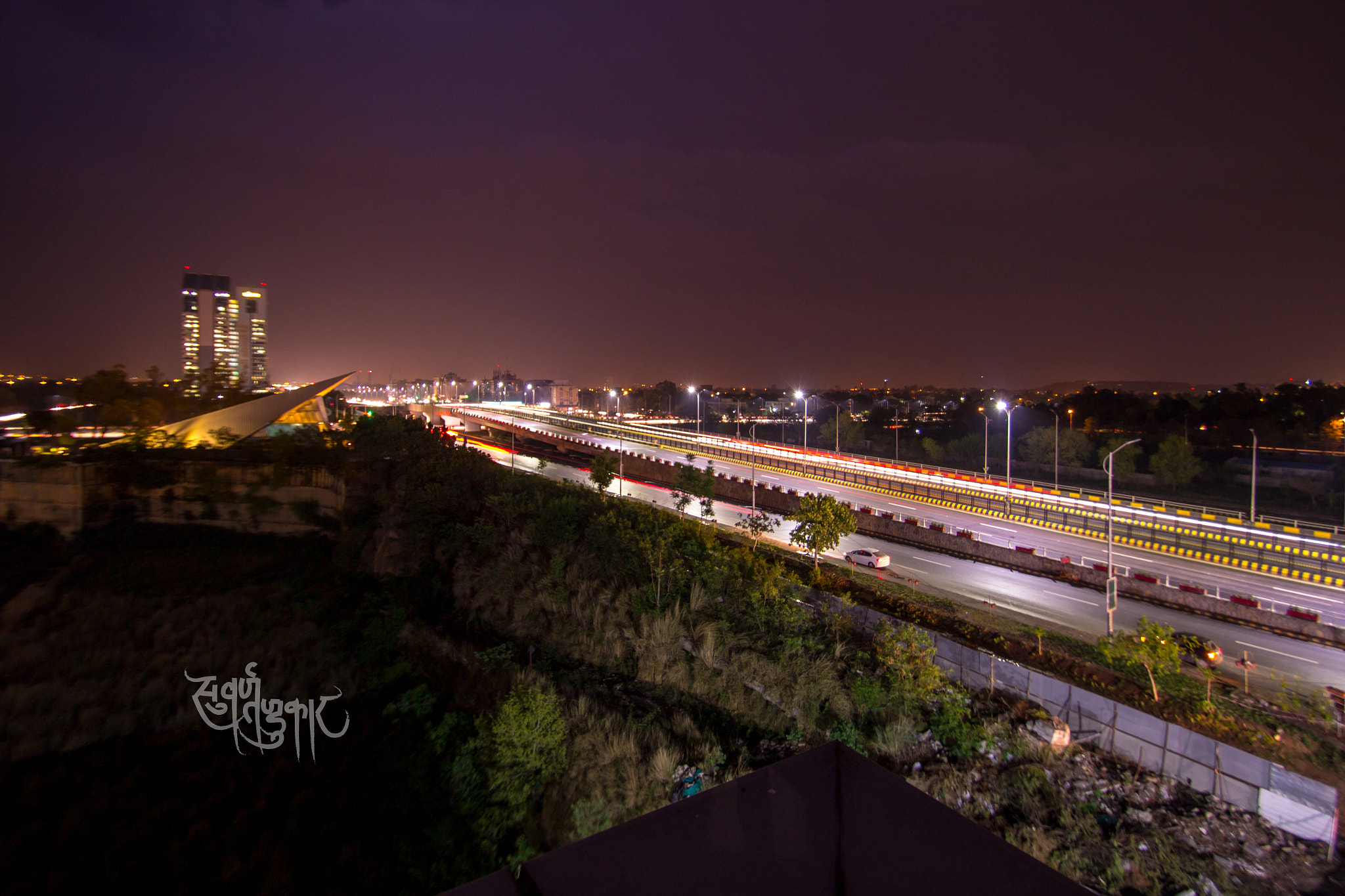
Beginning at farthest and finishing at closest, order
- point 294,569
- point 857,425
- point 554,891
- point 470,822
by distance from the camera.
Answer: point 857,425 < point 294,569 < point 470,822 < point 554,891

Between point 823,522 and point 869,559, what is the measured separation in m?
4.11

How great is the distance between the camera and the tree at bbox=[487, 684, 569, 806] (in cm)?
982

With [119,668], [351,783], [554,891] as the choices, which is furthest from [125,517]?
[554,891]

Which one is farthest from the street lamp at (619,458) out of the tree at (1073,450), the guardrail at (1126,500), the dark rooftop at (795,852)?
the tree at (1073,450)

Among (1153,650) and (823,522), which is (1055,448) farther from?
(1153,650)

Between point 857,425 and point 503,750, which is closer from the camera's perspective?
point 503,750

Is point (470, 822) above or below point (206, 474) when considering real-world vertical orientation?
below

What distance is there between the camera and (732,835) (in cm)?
144

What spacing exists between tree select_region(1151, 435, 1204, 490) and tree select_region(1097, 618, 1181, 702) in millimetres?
25452

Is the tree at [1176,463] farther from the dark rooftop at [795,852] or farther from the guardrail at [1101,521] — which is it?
the dark rooftop at [795,852]

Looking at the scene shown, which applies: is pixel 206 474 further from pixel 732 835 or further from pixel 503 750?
pixel 732 835

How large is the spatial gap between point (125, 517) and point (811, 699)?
75.3 feet

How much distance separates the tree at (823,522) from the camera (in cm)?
1556

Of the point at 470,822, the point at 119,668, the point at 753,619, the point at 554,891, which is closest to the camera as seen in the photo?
the point at 554,891
